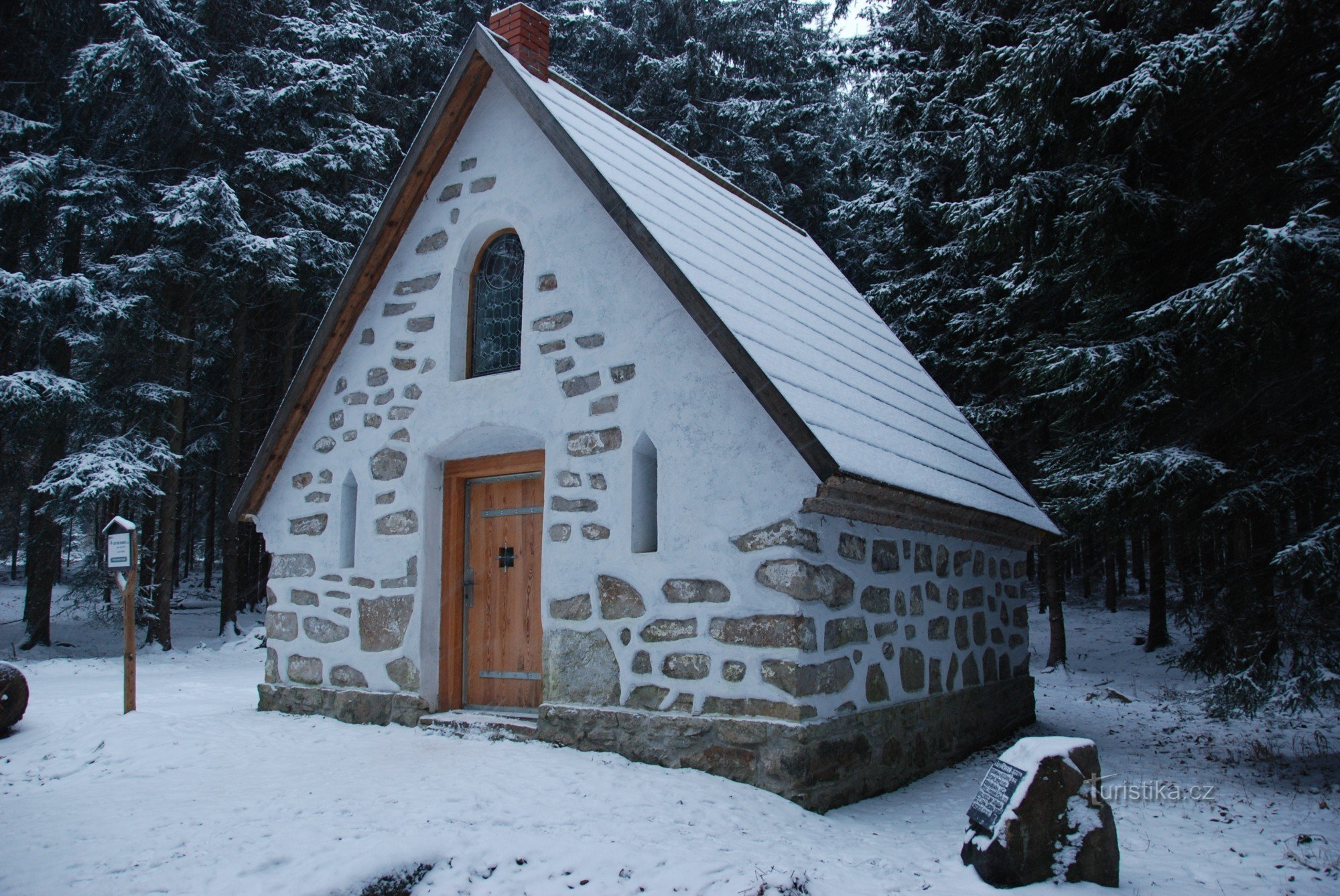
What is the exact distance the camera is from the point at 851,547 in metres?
6.12

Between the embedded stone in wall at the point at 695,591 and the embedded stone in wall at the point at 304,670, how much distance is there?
3720mm

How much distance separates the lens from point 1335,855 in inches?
199

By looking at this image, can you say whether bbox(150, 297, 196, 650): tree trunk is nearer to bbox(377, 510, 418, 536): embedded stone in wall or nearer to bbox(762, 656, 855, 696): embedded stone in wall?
bbox(377, 510, 418, 536): embedded stone in wall

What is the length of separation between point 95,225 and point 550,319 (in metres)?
12.9

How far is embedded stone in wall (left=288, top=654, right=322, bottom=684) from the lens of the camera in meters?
7.90

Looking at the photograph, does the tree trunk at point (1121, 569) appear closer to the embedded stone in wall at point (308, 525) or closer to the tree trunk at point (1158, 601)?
the tree trunk at point (1158, 601)

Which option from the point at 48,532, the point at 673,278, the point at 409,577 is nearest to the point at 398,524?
the point at 409,577

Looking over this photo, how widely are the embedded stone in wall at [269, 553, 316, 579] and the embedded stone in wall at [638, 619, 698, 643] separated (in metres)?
3.61

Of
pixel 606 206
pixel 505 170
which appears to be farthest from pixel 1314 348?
pixel 505 170

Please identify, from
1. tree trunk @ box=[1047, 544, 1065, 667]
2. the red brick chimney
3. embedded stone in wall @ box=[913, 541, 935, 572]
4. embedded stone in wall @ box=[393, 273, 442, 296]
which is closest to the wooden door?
embedded stone in wall @ box=[393, 273, 442, 296]

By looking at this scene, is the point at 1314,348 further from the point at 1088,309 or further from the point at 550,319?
the point at 550,319

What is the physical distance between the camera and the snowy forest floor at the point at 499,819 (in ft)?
14.1

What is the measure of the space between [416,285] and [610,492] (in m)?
2.89

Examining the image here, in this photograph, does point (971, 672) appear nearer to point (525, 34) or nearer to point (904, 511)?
point (904, 511)
